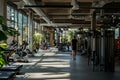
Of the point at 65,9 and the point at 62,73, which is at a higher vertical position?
the point at 65,9

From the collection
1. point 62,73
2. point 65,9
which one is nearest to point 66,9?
point 65,9

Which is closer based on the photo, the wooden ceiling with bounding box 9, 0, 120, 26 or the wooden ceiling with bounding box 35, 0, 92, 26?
the wooden ceiling with bounding box 9, 0, 120, 26

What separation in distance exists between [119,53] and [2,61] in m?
20.7

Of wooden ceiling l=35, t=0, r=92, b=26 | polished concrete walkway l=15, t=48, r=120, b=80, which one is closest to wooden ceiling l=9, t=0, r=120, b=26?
wooden ceiling l=35, t=0, r=92, b=26

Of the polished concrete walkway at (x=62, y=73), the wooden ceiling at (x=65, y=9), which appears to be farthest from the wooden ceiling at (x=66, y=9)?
the polished concrete walkway at (x=62, y=73)

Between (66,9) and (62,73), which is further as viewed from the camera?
(66,9)

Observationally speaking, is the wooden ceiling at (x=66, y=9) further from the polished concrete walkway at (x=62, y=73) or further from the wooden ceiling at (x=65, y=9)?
the polished concrete walkway at (x=62, y=73)

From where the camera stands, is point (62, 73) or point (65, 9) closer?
point (62, 73)

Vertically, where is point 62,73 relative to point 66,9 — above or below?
below

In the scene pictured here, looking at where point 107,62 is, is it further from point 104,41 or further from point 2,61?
point 2,61

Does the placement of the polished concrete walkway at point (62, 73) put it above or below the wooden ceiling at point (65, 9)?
below

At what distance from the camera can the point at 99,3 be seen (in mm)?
17516

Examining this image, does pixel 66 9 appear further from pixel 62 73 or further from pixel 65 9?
pixel 62 73

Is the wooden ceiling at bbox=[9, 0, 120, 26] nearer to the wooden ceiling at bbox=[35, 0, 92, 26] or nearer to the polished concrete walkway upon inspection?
the wooden ceiling at bbox=[35, 0, 92, 26]
